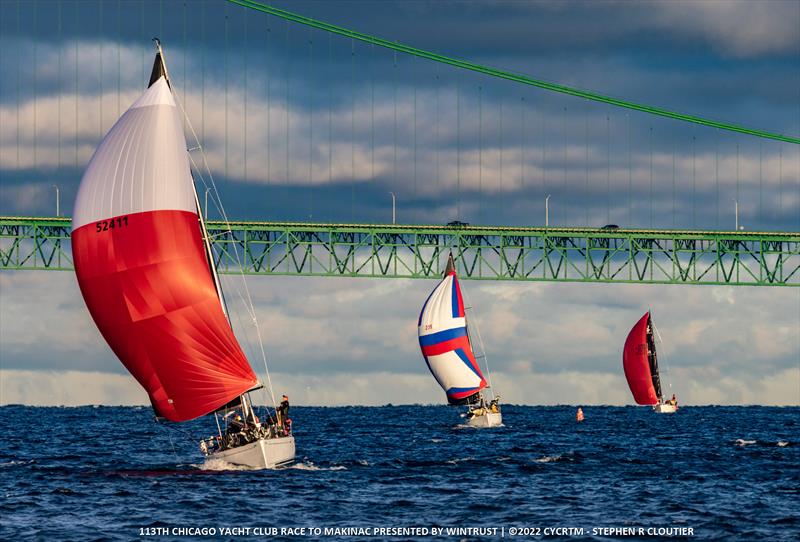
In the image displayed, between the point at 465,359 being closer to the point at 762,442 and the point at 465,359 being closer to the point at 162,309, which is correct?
the point at 762,442

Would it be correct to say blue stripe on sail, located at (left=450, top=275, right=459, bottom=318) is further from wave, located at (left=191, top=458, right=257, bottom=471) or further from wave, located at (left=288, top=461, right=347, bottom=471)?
wave, located at (left=191, top=458, right=257, bottom=471)

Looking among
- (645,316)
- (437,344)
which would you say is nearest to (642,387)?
(645,316)

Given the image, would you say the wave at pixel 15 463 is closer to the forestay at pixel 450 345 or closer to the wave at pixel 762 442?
the forestay at pixel 450 345

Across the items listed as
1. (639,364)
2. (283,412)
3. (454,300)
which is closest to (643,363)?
(639,364)

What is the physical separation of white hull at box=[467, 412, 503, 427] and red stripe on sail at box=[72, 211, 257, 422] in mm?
33490

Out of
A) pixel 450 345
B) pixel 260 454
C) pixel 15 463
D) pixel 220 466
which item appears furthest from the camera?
pixel 450 345

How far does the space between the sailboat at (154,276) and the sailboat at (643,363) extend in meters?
59.9

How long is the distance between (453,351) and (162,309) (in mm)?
34898

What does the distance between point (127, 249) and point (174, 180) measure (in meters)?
2.12

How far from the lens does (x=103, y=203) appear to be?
3288cm

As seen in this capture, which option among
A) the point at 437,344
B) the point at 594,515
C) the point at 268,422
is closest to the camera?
the point at 594,515

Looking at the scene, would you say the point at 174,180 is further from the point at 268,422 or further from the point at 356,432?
A: the point at 356,432

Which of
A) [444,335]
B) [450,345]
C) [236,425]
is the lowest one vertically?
[236,425]

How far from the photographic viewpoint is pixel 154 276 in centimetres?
3256
